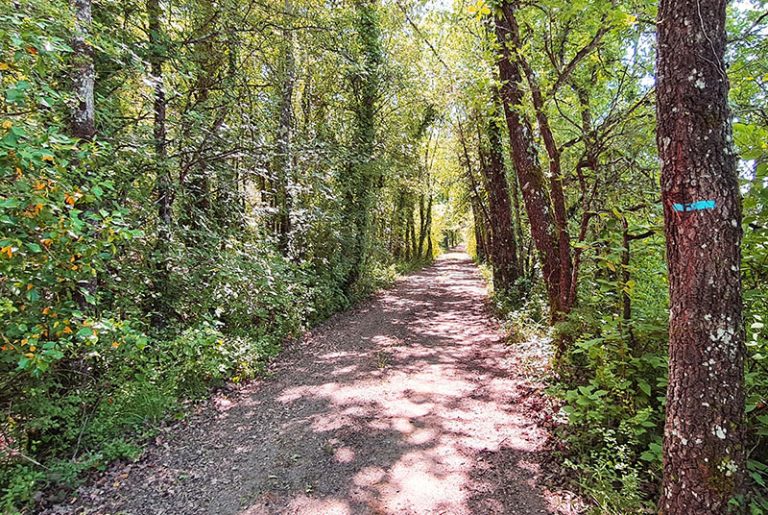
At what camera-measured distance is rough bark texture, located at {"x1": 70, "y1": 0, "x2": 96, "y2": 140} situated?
3.92 m

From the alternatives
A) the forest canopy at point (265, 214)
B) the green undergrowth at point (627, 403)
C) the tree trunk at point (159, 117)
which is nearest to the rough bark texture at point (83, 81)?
the forest canopy at point (265, 214)

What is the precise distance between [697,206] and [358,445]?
12.5ft

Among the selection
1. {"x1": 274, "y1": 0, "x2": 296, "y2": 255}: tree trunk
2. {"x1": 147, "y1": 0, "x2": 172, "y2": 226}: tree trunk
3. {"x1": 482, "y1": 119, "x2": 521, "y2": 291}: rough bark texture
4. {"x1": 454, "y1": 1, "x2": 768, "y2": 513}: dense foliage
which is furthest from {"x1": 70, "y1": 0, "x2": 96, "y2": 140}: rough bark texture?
{"x1": 482, "y1": 119, "x2": 521, "y2": 291}: rough bark texture

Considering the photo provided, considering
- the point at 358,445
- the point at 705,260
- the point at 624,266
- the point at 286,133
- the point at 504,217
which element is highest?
the point at 286,133

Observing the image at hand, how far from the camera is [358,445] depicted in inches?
165

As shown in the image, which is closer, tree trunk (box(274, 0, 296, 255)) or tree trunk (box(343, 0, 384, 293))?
tree trunk (box(274, 0, 296, 255))

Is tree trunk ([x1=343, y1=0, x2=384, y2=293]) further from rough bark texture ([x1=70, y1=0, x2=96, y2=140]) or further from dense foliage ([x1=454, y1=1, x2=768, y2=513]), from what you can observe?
rough bark texture ([x1=70, y1=0, x2=96, y2=140])

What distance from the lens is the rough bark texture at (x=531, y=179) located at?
594 cm

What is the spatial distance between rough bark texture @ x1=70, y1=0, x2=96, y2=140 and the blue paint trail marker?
5446mm

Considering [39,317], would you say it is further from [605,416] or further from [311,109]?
[311,109]

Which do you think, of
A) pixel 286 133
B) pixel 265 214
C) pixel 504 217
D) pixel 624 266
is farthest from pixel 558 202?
pixel 286 133

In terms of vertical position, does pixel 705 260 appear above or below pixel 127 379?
above

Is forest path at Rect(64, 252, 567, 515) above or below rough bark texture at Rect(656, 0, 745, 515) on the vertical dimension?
below

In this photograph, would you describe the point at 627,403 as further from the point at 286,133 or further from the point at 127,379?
the point at 286,133
